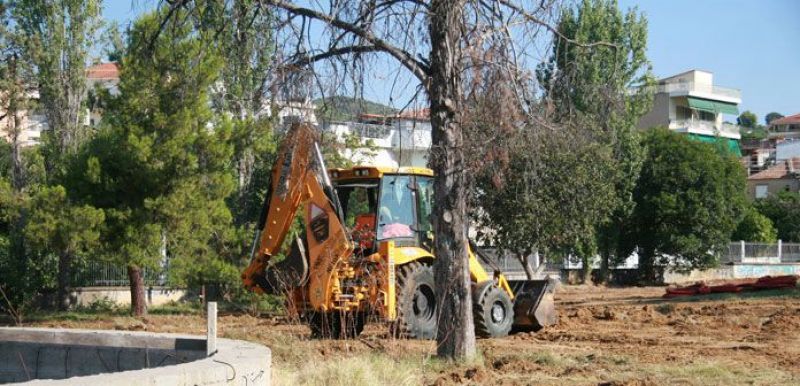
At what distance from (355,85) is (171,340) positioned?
3.44 m

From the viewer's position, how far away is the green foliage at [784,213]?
211 ft

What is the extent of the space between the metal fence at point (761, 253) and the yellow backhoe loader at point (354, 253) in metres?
38.2

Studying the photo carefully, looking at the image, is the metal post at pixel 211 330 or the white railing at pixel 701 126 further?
the white railing at pixel 701 126

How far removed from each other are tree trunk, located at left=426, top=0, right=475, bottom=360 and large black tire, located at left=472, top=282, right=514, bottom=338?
15.2 feet

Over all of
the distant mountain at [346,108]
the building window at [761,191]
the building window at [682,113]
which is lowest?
the distant mountain at [346,108]

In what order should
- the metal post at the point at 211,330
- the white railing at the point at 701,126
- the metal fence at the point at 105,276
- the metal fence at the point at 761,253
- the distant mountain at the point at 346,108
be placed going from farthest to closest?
the white railing at the point at 701,126 < the metal fence at the point at 761,253 < the metal fence at the point at 105,276 < the distant mountain at the point at 346,108 < the metal post at the point at 211,330

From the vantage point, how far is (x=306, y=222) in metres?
15.9

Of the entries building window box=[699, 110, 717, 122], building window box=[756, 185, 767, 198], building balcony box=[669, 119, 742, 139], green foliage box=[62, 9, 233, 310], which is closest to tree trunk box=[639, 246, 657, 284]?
building balcony box=[669, 119, 742, 139]

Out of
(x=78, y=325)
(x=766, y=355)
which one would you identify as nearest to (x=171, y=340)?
(x=766, y=355)

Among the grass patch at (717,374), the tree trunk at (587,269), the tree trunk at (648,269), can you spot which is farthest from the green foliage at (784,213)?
the grass patch at (717,374)

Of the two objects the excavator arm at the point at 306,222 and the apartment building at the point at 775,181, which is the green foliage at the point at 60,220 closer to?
the excavator arm at the point at 306,222

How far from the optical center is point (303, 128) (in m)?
12.7

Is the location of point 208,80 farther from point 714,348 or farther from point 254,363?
point 254,363

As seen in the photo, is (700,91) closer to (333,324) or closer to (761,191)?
(761,191)
